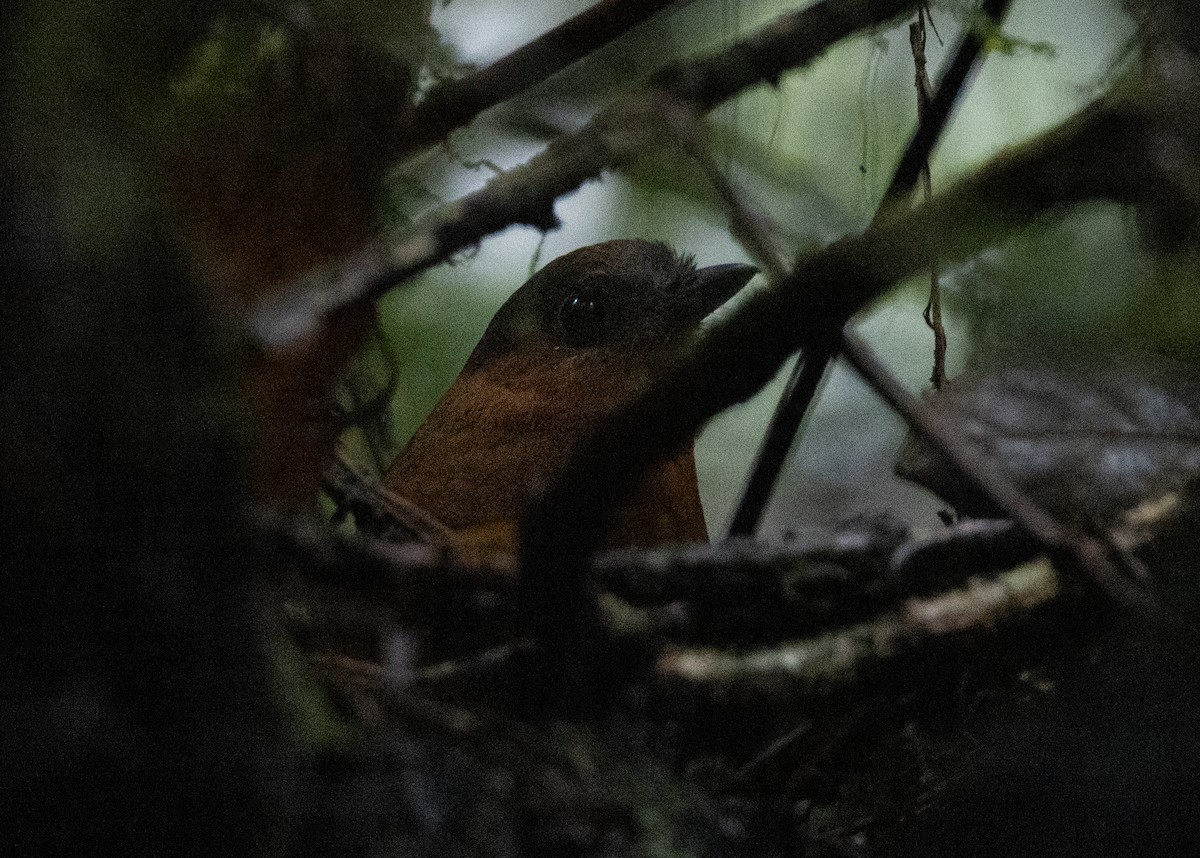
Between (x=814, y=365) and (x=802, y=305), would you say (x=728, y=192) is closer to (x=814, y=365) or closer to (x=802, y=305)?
(x=814, y=365)

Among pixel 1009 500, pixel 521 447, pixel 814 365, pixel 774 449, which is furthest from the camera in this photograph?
pixel 521 447

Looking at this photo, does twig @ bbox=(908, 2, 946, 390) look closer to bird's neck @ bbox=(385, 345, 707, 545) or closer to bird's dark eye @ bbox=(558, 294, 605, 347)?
bird's neck @ bbox=(385, 345, 707, 545)

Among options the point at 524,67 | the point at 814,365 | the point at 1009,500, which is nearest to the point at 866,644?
the point at 1009,500

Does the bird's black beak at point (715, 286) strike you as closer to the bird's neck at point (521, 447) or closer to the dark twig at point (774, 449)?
the bird's neck at point (521, 447)

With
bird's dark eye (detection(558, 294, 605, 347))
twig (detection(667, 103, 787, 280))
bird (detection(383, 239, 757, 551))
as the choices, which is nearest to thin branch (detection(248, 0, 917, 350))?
twig (detection(667, 103, 787, 280))

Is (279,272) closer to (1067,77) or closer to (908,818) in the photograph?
(908,818)

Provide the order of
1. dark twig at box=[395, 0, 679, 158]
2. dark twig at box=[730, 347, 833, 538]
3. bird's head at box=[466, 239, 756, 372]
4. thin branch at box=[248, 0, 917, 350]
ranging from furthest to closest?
1. bird's head at box=[466, 239, 756, 372]
2. dark twig at box=[395, 0, 679, 158]
3. dark twig at box=[730, 347, 833, 538]
4. thin branch at box=[248, 0, 917, 350]

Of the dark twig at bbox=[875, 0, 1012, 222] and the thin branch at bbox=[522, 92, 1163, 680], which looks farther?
the dark twig at bbox=[875, 0, 1012, 222]
